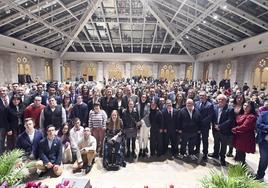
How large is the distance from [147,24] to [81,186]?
50.4 feet

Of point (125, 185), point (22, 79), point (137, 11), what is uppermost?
point (137, 11)

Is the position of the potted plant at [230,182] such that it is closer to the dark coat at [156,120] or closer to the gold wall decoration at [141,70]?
the dark coat at [156,120]

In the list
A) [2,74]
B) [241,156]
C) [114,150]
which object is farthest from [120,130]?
[2,74]

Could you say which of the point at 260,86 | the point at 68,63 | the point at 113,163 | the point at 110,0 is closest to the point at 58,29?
the point at 110,0

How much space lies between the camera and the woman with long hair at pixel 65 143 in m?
5.10

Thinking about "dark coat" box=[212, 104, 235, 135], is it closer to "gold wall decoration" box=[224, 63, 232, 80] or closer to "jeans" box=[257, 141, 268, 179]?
"jeans" box=[257, 141, 268, 179]

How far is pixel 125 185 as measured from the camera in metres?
4.18

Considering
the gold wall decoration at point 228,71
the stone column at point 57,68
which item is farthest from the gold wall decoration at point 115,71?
the gold wall decoration at point 228,71

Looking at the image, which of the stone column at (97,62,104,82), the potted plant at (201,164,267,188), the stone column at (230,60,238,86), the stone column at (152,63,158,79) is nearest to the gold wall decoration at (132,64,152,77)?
the stone column at (152,63,158,79)

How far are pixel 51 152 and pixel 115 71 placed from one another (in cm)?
2079

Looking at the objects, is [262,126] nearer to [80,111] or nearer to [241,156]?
[241,156]

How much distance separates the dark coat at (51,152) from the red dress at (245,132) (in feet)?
12.7

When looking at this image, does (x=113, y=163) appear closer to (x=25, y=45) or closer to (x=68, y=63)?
(x=25, y=45)

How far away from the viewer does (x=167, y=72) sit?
25.2 meters
